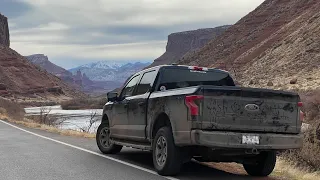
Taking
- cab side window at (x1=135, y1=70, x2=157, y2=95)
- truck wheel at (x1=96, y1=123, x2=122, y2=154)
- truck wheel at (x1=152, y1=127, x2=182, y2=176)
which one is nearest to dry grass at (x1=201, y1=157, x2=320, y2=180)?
truck wheel at (x1=152, y1=127, x2=182, y2=176)

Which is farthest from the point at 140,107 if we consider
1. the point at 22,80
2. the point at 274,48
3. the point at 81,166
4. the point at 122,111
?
the point at 22,80

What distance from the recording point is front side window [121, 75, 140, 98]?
33.7 feet

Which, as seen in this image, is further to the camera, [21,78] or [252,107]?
[21,78]

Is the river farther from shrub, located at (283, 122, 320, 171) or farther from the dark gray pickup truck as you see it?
the dark gray pickup truck

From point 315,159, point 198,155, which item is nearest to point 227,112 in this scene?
point 198,155

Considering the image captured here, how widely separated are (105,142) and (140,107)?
8.08ft

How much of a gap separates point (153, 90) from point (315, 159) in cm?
410

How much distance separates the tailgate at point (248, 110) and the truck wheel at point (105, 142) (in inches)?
164

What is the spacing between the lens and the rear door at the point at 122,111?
999 centimetres

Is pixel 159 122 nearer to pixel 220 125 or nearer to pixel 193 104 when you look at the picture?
pixel 193 104

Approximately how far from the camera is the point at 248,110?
24.7 feet

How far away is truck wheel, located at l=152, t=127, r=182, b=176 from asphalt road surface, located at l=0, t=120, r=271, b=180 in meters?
0.14

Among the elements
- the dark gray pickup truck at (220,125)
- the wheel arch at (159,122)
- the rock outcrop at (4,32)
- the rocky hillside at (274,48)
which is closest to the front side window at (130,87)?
the dark gray pickup truck at (220,125)

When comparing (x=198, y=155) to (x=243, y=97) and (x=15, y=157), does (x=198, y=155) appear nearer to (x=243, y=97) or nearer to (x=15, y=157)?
(x=243, y=97)
